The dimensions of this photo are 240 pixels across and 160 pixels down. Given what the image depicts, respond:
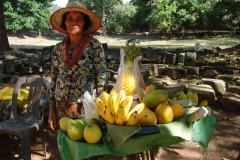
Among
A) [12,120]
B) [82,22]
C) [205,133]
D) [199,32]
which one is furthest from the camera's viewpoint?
[199,32]

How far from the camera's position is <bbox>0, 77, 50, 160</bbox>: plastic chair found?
293 centimetres

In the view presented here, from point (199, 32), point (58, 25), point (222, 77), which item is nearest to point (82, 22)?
point (58, 25)

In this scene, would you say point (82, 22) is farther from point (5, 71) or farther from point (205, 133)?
point (5, 71)

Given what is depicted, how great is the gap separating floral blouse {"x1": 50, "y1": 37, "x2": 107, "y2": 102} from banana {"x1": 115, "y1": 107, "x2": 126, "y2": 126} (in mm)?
885

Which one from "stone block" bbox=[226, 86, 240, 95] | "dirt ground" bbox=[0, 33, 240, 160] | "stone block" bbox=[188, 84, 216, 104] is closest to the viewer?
"dirt ground" bbox=[0, 33, 240, 160]

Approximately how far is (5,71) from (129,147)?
660cm

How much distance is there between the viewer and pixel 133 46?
6.33 feet

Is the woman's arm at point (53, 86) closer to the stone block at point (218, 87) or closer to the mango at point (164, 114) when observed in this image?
the mango at point (164, 114)

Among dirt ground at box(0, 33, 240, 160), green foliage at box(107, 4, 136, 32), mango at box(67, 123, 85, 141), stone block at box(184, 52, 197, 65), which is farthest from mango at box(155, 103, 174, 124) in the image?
green foliage at box(107, 4, 136, 32)

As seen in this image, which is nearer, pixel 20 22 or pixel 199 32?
pixel 199 32

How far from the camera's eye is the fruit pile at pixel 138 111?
144 cm

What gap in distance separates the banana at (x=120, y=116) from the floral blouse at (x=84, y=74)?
89 cm

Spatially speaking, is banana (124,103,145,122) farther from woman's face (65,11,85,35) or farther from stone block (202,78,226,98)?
stone block (202,78,226,98)

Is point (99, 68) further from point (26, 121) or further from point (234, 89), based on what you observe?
point (234, 89)
